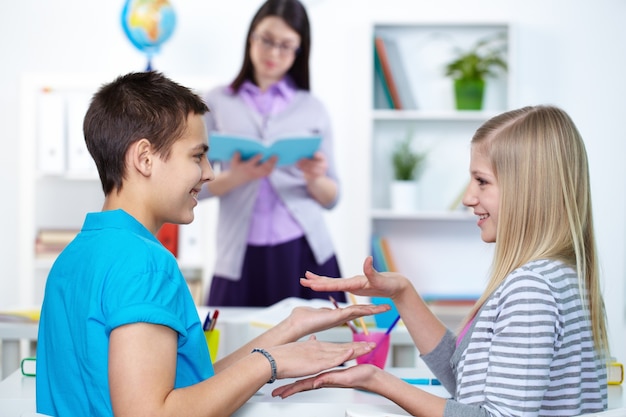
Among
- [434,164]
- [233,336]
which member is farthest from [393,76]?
[233,336]

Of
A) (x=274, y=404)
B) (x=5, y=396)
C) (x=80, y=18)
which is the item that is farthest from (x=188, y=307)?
(x=80, y=18)

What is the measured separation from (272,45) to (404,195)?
1.39 meters

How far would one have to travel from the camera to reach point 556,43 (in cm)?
411

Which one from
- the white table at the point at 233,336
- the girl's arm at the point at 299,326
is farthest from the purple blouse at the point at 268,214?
the girl's arm at the point at 299,326

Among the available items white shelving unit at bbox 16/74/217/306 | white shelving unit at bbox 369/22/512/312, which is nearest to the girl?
white shelving unit at bbox 16/74/217/306

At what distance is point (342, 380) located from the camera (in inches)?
→ 52.6

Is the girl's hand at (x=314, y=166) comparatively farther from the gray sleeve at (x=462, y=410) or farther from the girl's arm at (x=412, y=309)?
the gray sleeve at (x=462, y=410)

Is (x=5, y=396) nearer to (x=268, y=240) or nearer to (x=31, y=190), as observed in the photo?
(x=268, y=240)

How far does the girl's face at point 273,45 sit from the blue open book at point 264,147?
301 mm

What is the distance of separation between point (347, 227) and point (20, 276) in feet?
4.90

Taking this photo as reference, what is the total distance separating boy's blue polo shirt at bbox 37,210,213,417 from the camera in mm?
1204

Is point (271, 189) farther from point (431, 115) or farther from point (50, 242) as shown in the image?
point (50, 242)

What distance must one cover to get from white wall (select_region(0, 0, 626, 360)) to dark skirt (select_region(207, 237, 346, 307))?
1.22 meters

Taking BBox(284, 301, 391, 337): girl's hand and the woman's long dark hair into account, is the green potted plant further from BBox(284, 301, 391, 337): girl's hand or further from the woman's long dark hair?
BBox(284, 301, 391, 337): girl's hand
